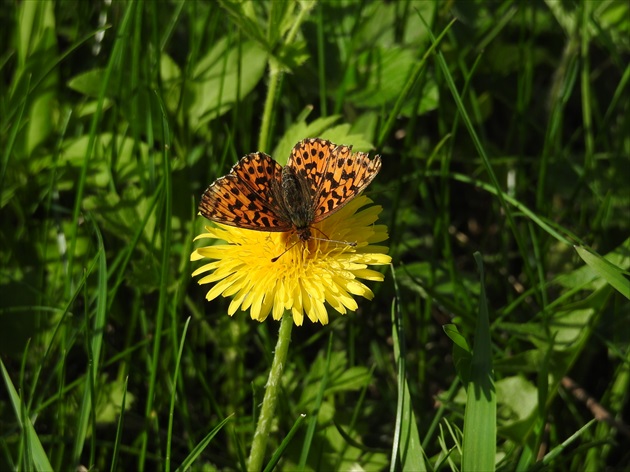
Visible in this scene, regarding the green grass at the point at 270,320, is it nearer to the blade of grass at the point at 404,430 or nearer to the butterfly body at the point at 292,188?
the blade of grass at the point at 404,430

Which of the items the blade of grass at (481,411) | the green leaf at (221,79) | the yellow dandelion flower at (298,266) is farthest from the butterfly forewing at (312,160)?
the green leaf at (221,79)

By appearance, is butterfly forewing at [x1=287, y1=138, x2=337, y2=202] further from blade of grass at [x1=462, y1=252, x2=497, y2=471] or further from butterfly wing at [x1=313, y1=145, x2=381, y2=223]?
blade of grass at [x1=462, y1=252, x2=497, y2=471]

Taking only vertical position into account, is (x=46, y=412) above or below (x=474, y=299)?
below

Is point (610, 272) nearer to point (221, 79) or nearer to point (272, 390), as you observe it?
point (272, 390)

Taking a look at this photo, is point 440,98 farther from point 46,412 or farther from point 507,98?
point 46,412

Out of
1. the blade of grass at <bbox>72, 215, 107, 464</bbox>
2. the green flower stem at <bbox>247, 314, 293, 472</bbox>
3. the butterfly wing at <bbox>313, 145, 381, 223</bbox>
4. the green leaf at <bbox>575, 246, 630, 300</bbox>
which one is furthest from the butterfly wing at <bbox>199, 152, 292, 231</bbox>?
the green leaf at <bbox>575, 246, 630, 300</bbox>

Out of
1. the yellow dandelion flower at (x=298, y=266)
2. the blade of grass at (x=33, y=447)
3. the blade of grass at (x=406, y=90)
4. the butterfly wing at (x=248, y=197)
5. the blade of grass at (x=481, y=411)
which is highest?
the blade of grass at (x=406, y=90)

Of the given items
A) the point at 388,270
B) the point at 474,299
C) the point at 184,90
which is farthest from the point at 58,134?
the point at 474,299
